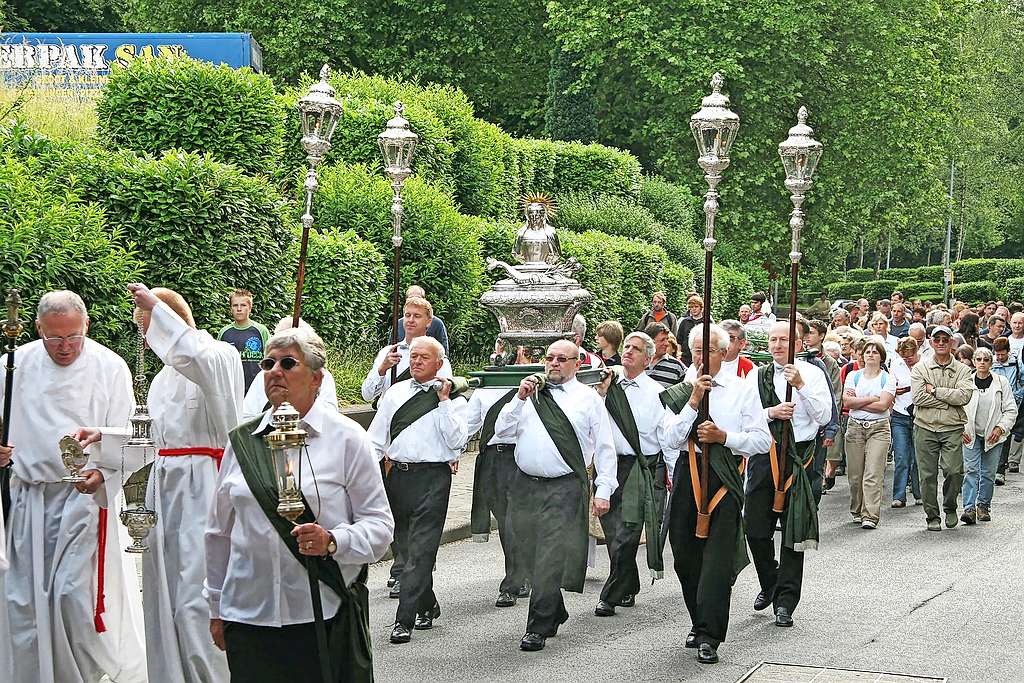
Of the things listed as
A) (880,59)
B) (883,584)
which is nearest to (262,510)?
(883,584)

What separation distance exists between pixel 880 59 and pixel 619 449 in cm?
2715

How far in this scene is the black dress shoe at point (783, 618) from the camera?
10.2 meters

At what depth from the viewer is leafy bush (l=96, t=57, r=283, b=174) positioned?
57.8 ft

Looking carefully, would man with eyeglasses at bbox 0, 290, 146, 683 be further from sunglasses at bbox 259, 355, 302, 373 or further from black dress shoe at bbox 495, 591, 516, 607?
black dress shoe at bbox 495, 591, 516, 607

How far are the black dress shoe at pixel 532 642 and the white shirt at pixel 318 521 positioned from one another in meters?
4.16

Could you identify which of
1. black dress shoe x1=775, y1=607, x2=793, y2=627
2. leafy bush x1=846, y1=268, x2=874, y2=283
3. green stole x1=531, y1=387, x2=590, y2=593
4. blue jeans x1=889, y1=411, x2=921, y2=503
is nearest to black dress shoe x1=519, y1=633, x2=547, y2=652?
green stole x1=531, y1=387, x2=590, y2=593

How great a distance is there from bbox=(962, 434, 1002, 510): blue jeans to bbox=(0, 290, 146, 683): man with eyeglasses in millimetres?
9955

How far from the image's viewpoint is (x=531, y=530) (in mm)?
10102

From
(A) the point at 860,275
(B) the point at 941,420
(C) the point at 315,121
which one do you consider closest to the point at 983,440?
(B) the point at 941,420

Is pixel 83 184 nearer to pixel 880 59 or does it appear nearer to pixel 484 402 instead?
pixel 484 402

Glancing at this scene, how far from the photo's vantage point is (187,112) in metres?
17.6

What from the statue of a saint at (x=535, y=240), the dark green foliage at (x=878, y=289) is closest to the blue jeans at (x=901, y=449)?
the statue of a saint at (x=535, y=240)

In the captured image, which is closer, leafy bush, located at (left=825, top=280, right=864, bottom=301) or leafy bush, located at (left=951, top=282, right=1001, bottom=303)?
leafy bush, located at (left=951, top=282, right=1001, bottom=303)

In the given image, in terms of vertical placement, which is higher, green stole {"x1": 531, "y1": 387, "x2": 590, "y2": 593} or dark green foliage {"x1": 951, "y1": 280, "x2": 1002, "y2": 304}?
dark green foliage {"x1": 951, "y1": 280, "x2": 1002, "y2": 304}
